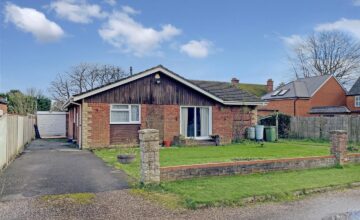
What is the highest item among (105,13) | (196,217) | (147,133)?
(105,13)

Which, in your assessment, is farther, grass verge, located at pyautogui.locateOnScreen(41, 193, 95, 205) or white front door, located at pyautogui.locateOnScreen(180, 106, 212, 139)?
white front door, located at pyautogui.locateOnScreen(180, 106, 212, 139)

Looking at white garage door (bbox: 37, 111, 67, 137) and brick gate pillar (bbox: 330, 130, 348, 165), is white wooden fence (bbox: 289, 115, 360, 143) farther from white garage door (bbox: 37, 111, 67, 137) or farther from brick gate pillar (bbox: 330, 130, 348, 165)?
white garage door (bbox: 37, 111, 67, 137)

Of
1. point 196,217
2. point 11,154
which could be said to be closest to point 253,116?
point 11,154

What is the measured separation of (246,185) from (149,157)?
2.49 metres

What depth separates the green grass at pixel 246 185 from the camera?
6.95 meters

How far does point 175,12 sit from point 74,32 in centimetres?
622

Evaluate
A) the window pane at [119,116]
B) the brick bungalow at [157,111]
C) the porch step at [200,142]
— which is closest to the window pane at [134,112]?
the brick bungalow at [157,111]

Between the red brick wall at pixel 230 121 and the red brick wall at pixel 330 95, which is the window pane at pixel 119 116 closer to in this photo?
the red brick wall at pixel 230 121

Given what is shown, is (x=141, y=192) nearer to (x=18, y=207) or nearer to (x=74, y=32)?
(x=18, y=207)

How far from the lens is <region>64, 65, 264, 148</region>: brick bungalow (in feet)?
55.0

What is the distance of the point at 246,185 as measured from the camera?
8.12m

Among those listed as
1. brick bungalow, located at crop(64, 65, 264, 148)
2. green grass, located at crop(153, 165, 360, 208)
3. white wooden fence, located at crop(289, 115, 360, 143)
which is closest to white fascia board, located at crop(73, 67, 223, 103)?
brick bungalow, located at crop(64, 65, 264, 148)

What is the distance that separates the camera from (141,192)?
7.51m

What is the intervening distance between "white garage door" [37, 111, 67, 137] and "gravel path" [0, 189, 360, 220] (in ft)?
74.6
